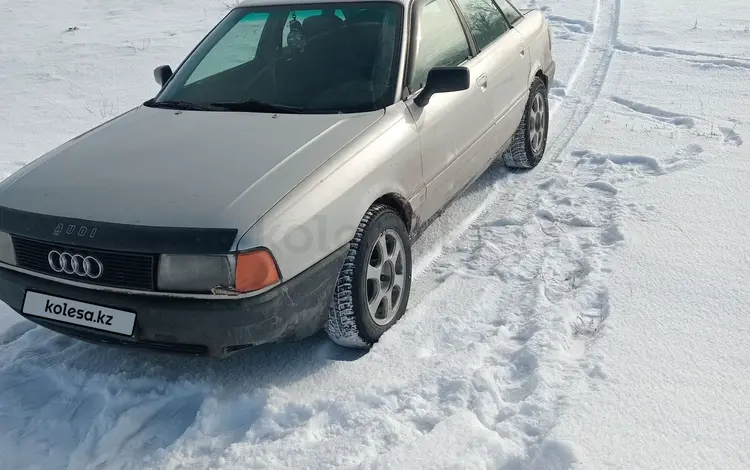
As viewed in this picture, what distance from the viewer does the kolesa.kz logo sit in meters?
2.58

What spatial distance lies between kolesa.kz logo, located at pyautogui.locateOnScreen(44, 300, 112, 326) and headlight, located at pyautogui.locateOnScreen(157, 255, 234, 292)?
0.30 m

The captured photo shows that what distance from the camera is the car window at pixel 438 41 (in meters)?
3.59

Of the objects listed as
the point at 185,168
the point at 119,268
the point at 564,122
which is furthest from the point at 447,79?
the point at 564,122

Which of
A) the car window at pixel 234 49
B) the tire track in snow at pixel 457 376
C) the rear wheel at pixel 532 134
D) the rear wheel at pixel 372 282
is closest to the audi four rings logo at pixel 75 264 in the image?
the tire track in snow at pixel 457 376

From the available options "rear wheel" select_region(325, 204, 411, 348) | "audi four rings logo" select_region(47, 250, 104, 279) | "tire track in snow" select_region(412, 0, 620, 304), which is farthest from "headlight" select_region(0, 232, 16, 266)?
"tire track in snow" select_region(412, 0, 620, 304)

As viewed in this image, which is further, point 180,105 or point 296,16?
point 296,16

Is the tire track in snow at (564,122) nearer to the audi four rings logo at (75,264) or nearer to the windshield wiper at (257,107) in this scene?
the windshield wiper at (257,107)

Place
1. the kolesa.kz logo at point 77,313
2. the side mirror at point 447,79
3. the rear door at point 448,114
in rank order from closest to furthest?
the kolesa.kz logo at point 77,313
the side mirror at point 447,79
the rear door at point 448,114

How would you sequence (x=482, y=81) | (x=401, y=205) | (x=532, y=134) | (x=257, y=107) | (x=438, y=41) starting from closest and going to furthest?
1. (x=401, y=205)
2. (x=257, y=107)
3. (x=438, y=41)
4. (x=482, y=81)
5. (x=532, y=134)

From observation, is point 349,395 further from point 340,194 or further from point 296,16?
point 296,16

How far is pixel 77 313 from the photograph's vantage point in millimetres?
2629

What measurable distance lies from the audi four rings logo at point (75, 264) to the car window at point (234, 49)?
1513mm

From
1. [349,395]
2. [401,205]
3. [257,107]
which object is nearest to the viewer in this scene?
[349,395]

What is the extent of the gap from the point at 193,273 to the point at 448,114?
181 cm
